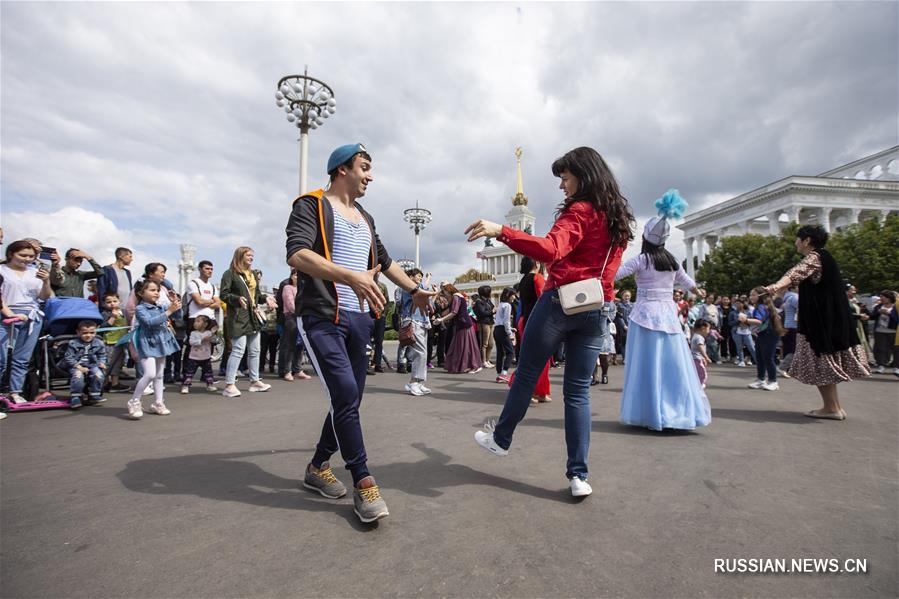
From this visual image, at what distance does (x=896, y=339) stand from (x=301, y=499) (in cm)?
1256

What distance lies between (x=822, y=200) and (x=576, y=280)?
77556 millimetres

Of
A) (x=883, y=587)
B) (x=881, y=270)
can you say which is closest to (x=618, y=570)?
(x=883, y=587)

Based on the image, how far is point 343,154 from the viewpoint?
9.68ft

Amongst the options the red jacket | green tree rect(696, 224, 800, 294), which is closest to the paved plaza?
the red jacket

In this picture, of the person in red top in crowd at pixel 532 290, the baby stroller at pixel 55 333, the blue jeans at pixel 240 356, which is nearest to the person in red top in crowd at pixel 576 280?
the person in red top in crowd at pixel 532 290

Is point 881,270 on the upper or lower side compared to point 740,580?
upper

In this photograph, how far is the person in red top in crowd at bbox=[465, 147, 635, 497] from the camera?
289 cm

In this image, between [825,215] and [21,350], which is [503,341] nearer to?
[21,350]

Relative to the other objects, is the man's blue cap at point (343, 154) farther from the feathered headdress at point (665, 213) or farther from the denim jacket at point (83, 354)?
the denim jacket at point (83, 354)

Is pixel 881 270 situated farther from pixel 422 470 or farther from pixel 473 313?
pixel 422 470

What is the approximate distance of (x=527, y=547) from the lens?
2.24 m

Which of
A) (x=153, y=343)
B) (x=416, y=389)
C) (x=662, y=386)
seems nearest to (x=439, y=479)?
(x=662, y=386)

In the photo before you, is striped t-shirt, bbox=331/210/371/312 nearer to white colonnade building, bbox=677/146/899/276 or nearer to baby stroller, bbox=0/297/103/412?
baby stroller, bbox=0/297/103/412

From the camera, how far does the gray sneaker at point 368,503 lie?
2445 millimetres
